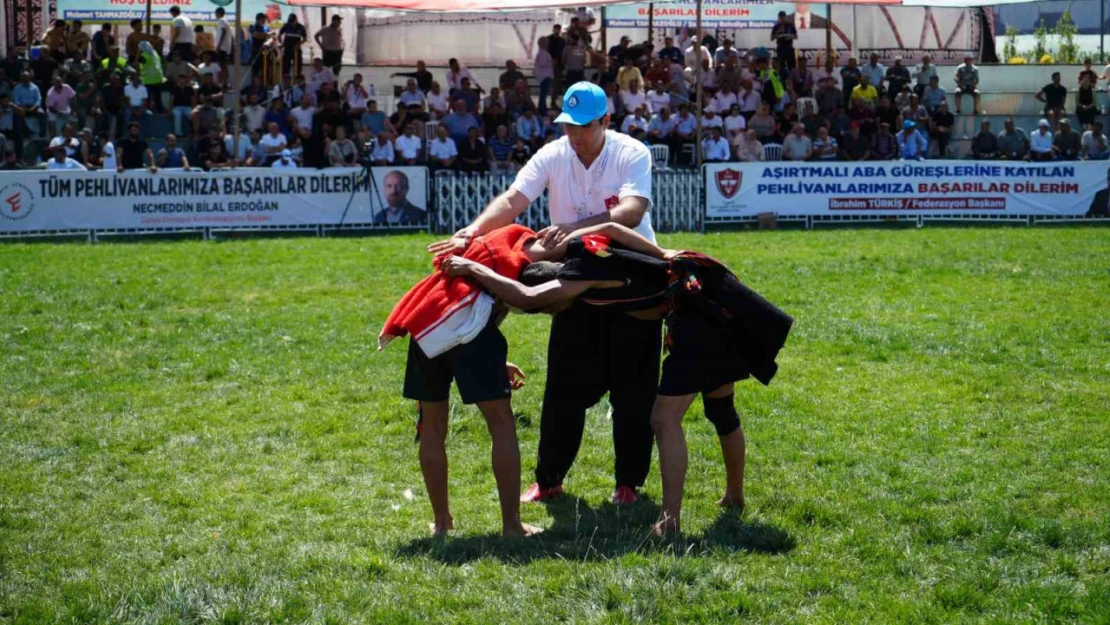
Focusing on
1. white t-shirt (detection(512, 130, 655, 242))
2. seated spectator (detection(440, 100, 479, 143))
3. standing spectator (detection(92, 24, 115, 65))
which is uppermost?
standing spectator (detection(92, 24, 115, 65))

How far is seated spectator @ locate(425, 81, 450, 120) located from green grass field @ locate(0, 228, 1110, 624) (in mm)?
10856

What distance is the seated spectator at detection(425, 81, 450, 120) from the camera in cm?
2273

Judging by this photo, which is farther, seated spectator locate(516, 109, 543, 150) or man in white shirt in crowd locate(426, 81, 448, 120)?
man in white shirt in crowd locate(426, 81, 448, 120)

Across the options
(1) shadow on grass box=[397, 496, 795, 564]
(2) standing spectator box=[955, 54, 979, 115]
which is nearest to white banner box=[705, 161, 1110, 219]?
(2) standing spectator box=[955, 54, 979, 115]

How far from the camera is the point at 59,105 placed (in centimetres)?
2119

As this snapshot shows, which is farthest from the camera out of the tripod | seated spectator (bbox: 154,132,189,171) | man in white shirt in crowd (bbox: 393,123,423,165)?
man in white shirt in crowd (bbox: 393,123,423,165)

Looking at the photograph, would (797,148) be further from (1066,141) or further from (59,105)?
(59,105)

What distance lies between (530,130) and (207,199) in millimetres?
6411

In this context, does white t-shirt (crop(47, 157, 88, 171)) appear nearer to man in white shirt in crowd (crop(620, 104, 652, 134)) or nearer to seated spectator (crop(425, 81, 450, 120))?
seated spectator (crop(425, 81, 450, 120))

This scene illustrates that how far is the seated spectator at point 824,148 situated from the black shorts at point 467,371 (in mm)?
16861

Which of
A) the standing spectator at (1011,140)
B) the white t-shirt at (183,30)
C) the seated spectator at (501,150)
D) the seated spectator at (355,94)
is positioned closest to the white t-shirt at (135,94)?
the white t-shirt at (183,30)

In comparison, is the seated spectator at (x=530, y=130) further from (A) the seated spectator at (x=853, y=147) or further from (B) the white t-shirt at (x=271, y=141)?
(A) the seated spectator at (x=853, y=147)

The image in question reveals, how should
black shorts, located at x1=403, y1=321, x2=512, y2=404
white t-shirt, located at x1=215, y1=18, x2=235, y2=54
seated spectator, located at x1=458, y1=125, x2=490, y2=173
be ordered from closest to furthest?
1. black shorts, located at x1=403, y1=321, x2=512, y2=404
2. seated spectator, located at x1=458, y1=125, x2=490, y2=173
3. white t-shirt, located at x1=215, y1=18, x2=235, y2=54

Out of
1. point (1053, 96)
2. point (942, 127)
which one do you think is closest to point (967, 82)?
point (1053, 96)
